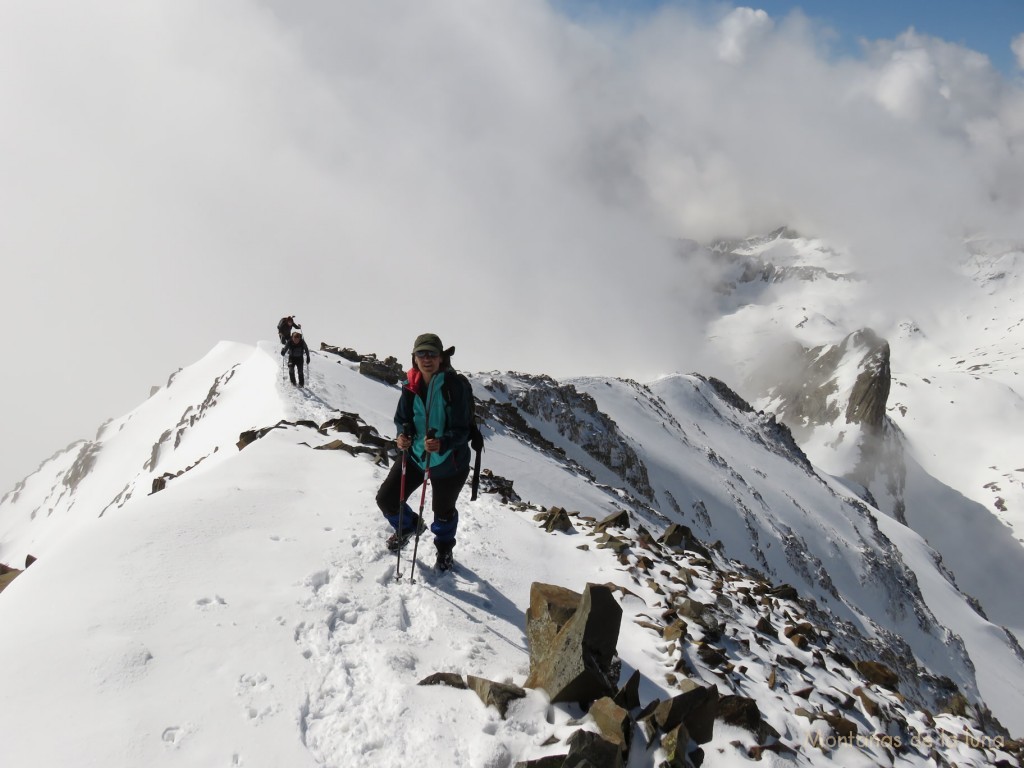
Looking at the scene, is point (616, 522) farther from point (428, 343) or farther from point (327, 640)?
point (327, 640)

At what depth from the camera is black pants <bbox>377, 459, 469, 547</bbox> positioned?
692 centimetres

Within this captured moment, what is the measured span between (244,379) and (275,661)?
2789 cm

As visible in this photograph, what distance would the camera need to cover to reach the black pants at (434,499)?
22.7ft

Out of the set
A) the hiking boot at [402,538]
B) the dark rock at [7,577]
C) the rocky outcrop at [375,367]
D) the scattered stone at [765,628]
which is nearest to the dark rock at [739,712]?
the scattered stone at [765,628]

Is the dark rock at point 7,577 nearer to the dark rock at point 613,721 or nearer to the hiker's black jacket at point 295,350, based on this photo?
the dark rock at point 613,721

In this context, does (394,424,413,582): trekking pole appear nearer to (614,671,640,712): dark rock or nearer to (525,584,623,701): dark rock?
(525,584,623,701): dark rock

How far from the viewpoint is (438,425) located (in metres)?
6.65

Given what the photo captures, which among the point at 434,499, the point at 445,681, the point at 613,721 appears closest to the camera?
the point at 613,721

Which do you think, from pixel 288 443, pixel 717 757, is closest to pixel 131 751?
pixel 717 757

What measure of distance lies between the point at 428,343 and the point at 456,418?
965 millimetres

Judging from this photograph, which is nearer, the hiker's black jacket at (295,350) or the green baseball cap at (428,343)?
the green baseball cap at (428,343)

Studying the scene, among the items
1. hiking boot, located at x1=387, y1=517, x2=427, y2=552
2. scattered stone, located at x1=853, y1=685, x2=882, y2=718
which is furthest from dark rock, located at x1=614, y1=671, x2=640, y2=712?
scattered stone, located at x1=853, y1=685, x2=882, y2=718

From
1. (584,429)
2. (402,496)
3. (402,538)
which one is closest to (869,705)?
(402,538)

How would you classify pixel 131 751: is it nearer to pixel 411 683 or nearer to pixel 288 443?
pixel 411 683
